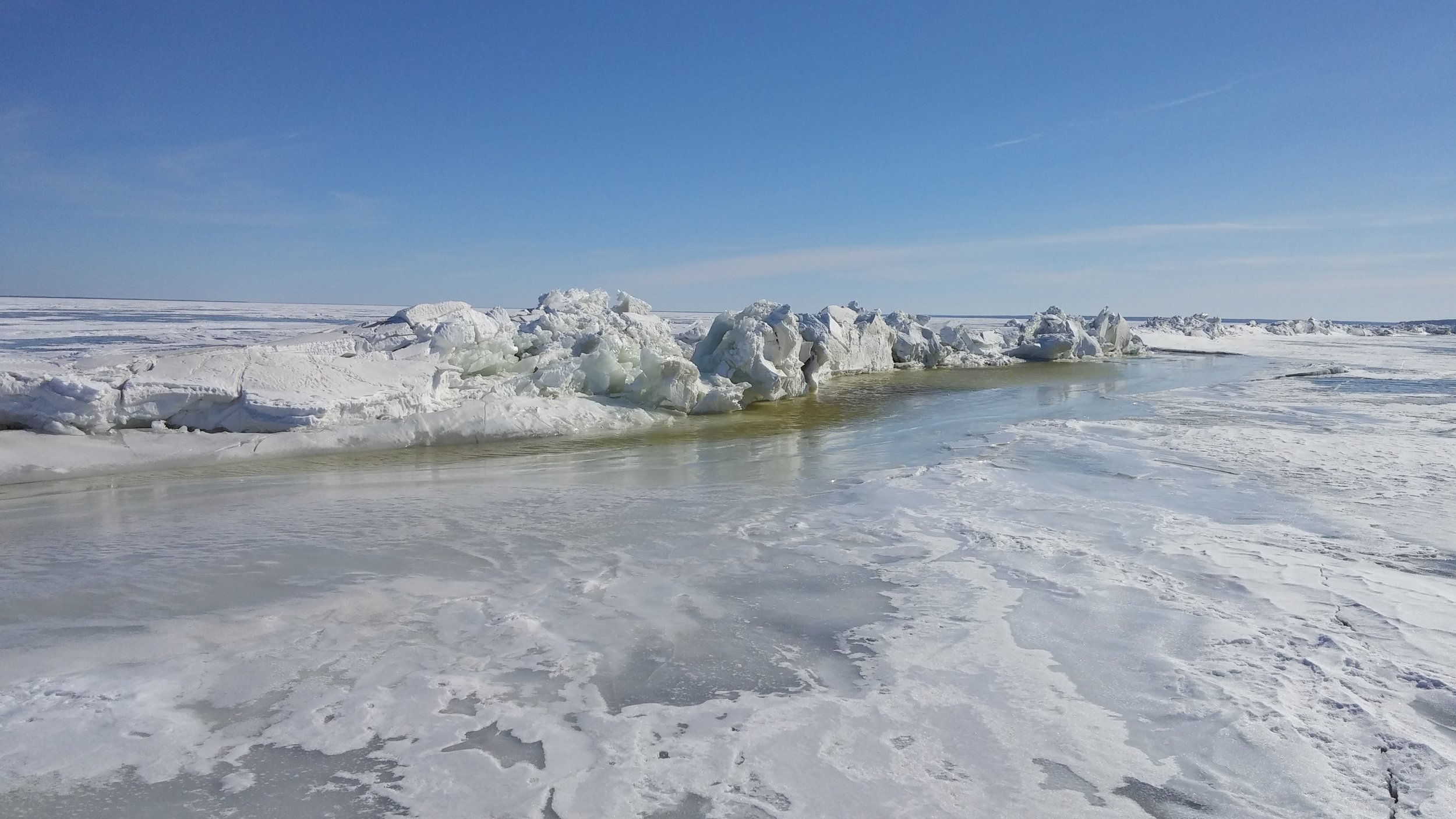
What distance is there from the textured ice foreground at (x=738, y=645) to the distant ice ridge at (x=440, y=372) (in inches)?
52.4

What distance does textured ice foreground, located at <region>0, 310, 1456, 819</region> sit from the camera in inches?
77.3

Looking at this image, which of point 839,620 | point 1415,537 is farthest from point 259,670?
point 1415,537

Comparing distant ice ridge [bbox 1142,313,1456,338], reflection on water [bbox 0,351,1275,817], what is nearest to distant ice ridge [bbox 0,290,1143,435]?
reflection on water [bbox 0,351,1275,817]

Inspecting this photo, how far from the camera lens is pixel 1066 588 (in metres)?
3.37

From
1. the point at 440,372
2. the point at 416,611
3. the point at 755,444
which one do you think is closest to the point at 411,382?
the point at 440,372

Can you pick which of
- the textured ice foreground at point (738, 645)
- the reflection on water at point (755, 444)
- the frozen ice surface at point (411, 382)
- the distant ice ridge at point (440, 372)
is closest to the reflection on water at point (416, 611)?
the textured ice foreground at point (738, 645)

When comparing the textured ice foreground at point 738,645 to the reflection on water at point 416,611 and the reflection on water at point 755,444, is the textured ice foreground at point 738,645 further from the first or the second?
the reflection on water at point 755,444

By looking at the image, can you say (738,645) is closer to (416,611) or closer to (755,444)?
(416,611)

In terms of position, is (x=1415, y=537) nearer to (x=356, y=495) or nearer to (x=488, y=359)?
(x=356, y=495)

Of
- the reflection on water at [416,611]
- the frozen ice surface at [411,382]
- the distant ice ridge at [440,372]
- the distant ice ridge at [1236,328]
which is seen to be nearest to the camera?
the reflection on water at [416,611]

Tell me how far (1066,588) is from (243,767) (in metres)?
3.09

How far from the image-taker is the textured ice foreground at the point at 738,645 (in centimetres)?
196

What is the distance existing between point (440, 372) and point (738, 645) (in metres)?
7.13

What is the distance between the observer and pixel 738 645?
2840mm
